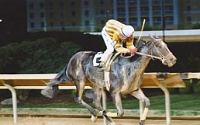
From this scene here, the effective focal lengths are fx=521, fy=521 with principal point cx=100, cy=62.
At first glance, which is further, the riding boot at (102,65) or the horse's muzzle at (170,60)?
the riding boot at (102,65)

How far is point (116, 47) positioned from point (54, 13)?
17.1 ft

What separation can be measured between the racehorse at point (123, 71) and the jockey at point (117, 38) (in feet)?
0.43

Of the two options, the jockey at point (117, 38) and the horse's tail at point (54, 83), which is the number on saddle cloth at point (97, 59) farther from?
the horse's tail at point (54, 83)

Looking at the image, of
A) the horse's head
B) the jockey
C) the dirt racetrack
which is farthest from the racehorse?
the dirt racetrack

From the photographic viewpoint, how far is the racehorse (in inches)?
280

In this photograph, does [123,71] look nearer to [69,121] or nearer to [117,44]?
[117,44]

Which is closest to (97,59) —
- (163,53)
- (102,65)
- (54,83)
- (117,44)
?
(102,65)

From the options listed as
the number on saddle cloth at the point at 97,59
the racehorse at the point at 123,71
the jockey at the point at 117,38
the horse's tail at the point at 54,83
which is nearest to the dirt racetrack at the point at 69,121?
the horse's tail at the point at 54,83

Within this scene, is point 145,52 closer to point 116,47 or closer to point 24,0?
point 116,47

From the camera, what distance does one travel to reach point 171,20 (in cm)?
1152

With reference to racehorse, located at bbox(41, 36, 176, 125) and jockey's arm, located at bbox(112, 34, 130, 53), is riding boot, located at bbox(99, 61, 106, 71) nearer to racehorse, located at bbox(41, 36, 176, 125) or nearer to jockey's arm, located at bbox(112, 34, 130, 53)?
racehorse, located at bbox(41, 36, 176, 125)

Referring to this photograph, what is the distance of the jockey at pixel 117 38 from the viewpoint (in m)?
7.19

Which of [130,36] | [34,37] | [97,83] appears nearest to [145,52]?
[130,36]

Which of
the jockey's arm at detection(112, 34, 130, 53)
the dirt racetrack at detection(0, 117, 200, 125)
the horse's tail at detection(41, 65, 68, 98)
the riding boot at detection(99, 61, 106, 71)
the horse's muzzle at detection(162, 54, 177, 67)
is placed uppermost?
the jockey's arm at detection(112, 34, 130, 53)
